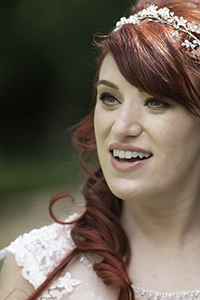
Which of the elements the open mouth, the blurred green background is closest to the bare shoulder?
the open mouth

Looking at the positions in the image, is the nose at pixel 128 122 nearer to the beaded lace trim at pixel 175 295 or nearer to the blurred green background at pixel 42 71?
the beaded lace trim at pixel 175 295

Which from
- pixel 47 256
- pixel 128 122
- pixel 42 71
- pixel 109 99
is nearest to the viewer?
pixel 128 122

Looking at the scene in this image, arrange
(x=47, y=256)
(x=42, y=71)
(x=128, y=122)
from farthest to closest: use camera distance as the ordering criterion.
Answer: (x=42, y=71) < (x=47, y=256) < (x=128, y=122)

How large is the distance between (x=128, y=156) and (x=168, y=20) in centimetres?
72

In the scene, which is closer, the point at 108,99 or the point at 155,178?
the point at 155,178

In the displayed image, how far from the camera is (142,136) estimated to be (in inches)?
78.7

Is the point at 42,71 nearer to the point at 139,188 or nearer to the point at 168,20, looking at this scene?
the point at 168,20

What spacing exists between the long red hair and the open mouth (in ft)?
0.99

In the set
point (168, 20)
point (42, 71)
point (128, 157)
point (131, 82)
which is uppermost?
point (168, 20)

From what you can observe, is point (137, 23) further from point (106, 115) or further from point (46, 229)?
point (46, 229)

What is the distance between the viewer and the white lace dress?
213cm

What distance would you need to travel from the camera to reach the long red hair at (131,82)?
195 centimetres

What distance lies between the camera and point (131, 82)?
6.55 ft

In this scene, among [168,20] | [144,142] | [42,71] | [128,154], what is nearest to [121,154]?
[128,154]
